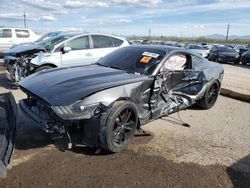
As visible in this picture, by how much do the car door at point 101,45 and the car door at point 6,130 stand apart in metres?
5.09

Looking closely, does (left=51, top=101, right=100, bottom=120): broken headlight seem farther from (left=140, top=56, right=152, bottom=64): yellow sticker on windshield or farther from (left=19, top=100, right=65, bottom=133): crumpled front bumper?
(left=140, top=56, right=152, bottom=64): yellow sticker on windshield

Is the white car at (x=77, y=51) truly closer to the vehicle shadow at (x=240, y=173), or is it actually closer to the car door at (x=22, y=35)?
the vehicle shadow at (x=240, y=173)

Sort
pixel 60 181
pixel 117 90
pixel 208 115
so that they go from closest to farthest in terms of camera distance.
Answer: pixel 60 181 → pixel 117 90 → pixel 208 115

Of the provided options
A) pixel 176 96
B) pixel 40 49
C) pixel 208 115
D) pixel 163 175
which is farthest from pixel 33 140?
pixel 40 49

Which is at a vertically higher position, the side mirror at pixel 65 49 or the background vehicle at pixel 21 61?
the side mirror at pixel 65 49

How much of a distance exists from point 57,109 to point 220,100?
212 inches

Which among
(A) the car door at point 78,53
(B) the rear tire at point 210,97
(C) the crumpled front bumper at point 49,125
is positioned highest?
(A) the car door at point 78,53

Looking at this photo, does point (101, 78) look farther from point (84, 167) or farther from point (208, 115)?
point (208, 115)

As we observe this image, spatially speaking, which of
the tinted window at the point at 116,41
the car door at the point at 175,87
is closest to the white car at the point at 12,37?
the tinted window at the point at 116,41

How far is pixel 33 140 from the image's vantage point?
15.3 feet

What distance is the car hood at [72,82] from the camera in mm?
3971

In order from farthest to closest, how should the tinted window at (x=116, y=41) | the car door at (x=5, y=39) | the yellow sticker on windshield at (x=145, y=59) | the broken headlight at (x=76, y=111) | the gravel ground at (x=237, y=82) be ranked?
the car door at (x=5, y=39) → the tinted window at (x=116, y=41) → the gravel ground at (x=237, y=82) → the yellow sticker on windshield at (x=145, y=59) → the broken headlight at (x=76, y=111)

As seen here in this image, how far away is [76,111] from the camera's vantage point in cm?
384

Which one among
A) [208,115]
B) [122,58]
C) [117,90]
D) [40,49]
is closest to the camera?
[117,90]
